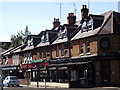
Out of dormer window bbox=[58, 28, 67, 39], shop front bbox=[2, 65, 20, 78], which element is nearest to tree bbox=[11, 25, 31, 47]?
shop front bbox=[2, 65, 20, 78]

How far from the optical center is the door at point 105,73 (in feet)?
99.5

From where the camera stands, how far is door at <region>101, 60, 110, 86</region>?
99.5 ft

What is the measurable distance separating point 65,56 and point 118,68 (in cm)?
991

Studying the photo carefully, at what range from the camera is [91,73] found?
103 ft

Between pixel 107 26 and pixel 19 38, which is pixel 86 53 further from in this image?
pixel 19 38

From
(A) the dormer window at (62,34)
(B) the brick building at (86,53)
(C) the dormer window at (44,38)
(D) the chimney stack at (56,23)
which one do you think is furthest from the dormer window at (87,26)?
(D) the chimney stack at (56,23)

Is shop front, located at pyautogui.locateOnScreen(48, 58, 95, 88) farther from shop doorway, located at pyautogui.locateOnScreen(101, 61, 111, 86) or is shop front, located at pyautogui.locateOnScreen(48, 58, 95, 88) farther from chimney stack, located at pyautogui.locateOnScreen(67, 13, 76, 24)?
chimney stack, located at pyautogui.locateOnScreen(67, 13, 76, 24)

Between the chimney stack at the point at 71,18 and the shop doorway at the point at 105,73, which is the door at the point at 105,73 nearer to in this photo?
the shop doorway at the point at 105,73

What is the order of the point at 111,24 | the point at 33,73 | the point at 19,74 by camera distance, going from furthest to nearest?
the point at 19,74
the point at 33,73
the point at 111,24

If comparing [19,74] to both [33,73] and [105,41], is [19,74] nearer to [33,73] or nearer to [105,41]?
[33,73]

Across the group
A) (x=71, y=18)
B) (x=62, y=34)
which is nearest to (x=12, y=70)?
(x=71, y=18)

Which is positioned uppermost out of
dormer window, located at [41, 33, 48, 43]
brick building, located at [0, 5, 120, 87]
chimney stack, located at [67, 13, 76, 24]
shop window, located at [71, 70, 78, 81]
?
chimney stack, located at [67, 13, 76, 24]

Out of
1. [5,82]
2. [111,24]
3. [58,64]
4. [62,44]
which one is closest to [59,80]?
[58,64]

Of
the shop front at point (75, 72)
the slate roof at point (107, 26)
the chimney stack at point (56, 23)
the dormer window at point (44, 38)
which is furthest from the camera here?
the chimney stack at point (56, 23)
